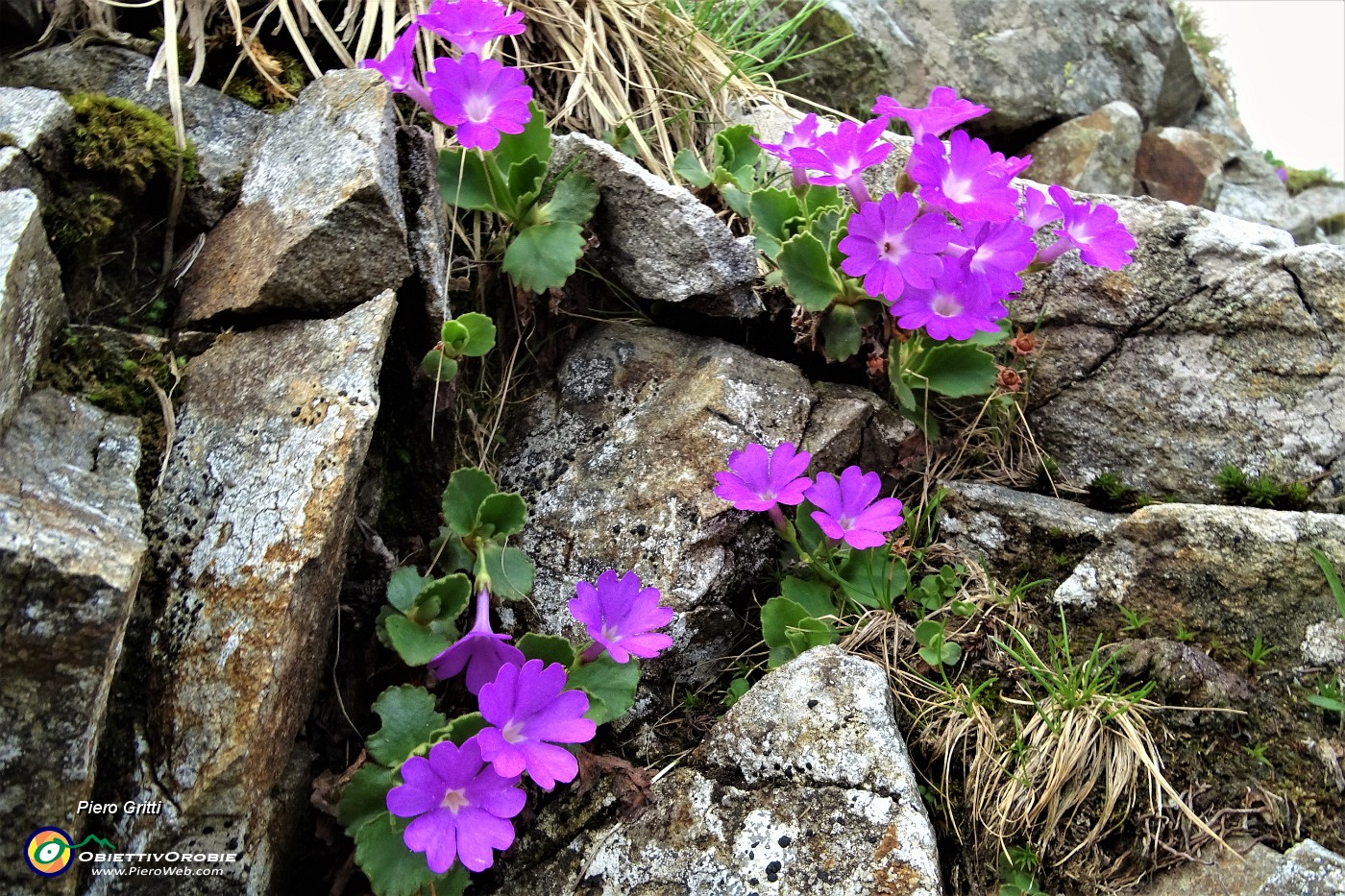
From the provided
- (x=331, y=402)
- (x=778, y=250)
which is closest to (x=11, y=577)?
(x=331, y=402)

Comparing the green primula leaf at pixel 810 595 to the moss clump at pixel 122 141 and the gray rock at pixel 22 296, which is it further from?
the moss clump at pixel 122 141

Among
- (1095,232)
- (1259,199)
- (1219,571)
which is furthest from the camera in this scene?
(1259,199)

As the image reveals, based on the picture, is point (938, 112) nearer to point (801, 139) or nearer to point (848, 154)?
point (848, 154)

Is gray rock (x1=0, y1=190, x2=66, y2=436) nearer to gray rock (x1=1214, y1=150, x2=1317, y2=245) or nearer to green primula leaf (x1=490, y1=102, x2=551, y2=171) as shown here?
green primula leaf (x1=490, y1=102, x2=551, y2=171)

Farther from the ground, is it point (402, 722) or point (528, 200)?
point (528, 200)

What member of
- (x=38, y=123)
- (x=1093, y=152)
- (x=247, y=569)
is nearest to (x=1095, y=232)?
(x=1093, y=152)

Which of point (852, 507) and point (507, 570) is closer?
point (507, 570)

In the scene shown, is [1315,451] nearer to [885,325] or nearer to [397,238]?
[885,325]

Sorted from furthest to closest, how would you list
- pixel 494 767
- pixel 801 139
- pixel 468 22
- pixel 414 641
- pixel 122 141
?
pixel 801 139, pixel 468 22, pixel 122 141, pixel 414 641, pixel 494 767
